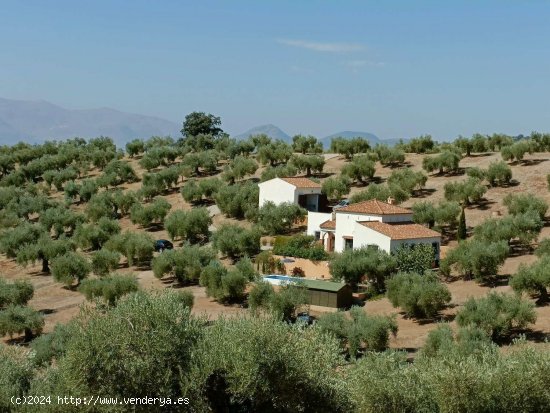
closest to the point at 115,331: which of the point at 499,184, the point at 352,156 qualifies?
the point at 499,184

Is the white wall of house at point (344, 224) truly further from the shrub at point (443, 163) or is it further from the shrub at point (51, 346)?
the shrub at point (51, 346)

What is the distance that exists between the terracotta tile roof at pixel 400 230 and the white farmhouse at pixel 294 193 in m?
16.6

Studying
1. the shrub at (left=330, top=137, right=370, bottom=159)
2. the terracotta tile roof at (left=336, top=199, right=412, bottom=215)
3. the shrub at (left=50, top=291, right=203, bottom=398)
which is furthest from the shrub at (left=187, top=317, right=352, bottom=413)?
the shrub at (left=330, top=137, right=370, bottom=159)

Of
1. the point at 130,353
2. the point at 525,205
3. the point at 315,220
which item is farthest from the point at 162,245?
the point at 130,353

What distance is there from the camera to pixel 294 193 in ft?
235

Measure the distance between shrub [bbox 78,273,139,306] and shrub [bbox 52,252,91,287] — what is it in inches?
279

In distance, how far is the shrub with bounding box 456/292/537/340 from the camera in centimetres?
3447

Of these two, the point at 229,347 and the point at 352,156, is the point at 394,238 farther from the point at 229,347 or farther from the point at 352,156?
the point at 352,156

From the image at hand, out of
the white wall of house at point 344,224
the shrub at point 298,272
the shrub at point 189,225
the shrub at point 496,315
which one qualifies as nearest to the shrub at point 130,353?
the shrub at point 496,315

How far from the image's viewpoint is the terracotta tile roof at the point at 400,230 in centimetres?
5400

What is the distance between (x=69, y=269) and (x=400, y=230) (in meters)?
26.6

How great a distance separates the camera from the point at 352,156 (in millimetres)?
97000

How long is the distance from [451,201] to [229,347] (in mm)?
50172

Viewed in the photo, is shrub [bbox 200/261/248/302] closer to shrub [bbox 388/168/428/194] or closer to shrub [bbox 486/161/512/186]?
shrub [bbox 388/168/428/194]
